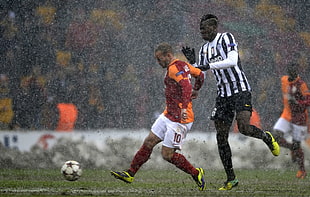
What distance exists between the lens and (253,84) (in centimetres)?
1275

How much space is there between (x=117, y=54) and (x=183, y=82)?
5.60 m

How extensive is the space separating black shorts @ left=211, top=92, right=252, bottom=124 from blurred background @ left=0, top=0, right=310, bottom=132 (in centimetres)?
417

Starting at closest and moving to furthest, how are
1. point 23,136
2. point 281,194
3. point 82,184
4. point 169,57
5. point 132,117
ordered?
1. point 281,194
2. point 169,57
3. point 82,184
4. point 23,136
5. point 132,117

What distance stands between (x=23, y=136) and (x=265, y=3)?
5.32m

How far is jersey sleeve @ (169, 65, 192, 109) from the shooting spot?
7418 millimetres

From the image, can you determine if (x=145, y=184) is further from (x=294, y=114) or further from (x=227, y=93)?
(x=294, y=114)

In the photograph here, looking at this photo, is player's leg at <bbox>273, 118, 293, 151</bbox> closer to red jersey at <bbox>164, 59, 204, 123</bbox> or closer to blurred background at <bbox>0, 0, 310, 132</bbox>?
blurred background at <bbox>0, 0, 310, 132</bbox>

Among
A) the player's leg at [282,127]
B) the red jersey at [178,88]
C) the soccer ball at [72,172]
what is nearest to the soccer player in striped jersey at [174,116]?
the red jersey at [178,88]

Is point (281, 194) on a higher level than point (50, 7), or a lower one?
lower

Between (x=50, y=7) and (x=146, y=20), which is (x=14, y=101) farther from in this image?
(x=146, y=20)

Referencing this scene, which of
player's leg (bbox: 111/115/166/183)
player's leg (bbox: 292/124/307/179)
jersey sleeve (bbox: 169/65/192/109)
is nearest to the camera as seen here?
jersey sleeve (bbox: 169/65/192/109)

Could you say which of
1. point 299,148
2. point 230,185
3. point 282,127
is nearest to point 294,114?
point 282,127

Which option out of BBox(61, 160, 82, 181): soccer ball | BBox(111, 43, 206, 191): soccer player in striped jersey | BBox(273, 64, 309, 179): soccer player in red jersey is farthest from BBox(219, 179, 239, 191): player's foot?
BBox(273, 64, 309, 179): soccer player in red jersey

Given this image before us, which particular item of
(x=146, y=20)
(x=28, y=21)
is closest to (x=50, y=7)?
(x=28, y=21)
